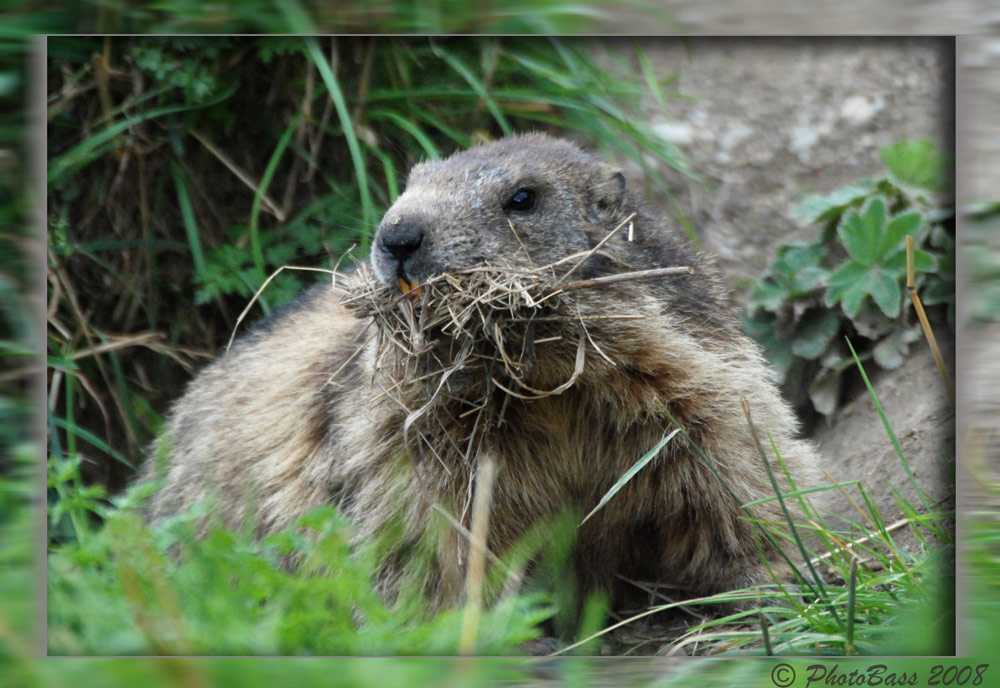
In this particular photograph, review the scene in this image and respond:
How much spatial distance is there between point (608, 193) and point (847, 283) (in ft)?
4.87

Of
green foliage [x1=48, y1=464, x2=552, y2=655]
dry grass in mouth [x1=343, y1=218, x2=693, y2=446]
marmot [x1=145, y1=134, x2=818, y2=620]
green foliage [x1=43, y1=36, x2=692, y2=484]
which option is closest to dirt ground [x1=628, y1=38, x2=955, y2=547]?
green foliage [x1=43, y1=36, x2=692, y2=484]

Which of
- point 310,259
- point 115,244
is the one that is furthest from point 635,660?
point 115,244

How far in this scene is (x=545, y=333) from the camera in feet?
9.99

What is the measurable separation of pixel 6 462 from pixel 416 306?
3.94 ft

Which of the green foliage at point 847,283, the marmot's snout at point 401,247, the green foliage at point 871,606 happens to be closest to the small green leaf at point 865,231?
the green foliage at point 847,283

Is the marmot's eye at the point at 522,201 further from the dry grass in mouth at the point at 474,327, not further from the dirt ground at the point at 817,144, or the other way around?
the dirt ground at the point at 817,144

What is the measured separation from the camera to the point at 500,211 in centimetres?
318

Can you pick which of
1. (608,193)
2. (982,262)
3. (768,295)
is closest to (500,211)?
(608,193)

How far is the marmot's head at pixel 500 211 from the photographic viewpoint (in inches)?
116

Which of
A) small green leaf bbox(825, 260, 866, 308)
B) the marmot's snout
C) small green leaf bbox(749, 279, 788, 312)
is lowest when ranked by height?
small green leaf bbox(749, 279, 788, 312)

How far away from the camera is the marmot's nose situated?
9.61 feet

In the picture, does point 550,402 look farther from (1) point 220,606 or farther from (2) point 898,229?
(2) point 898,229

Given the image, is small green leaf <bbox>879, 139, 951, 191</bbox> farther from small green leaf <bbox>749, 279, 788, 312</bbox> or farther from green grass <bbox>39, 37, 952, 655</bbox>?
green grass <bbox>39, 37, 952, 655</bbox>

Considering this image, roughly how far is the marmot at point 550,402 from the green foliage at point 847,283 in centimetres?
86
